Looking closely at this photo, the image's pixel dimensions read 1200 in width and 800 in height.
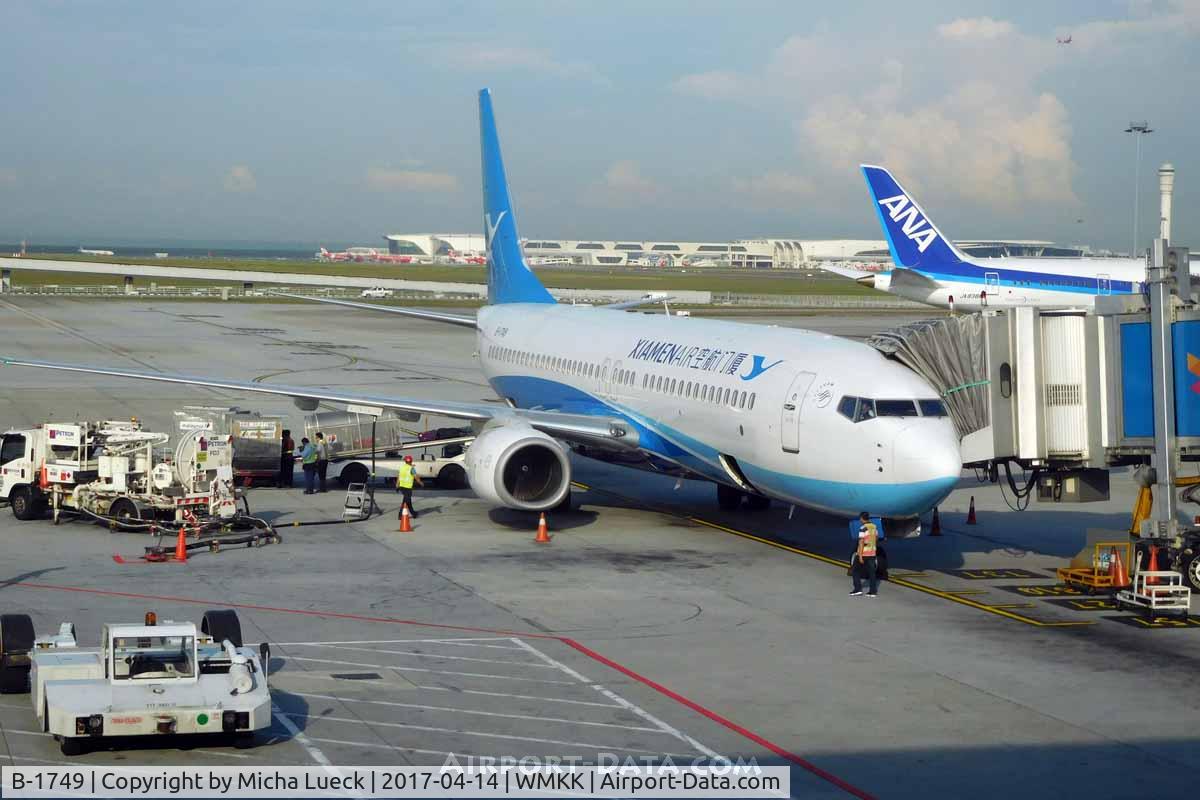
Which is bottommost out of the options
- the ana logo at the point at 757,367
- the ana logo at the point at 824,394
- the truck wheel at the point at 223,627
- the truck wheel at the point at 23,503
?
the truck wheel at the point at 223,627

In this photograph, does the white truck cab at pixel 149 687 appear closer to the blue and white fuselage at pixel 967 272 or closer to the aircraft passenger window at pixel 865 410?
the aircraft passenger window at pixel 865 410

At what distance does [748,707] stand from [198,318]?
95859mm

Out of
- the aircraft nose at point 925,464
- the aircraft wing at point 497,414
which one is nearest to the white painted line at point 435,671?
the aircraft nose at point 925,464

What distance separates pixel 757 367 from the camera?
90.3 ft

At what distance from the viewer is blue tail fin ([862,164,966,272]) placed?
6488cm

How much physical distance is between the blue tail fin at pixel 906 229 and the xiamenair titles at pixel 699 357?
34679mm

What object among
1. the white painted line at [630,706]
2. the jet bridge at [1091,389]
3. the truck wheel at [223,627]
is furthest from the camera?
the jet bridge at [1091,389]

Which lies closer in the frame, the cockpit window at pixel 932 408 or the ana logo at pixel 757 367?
the cockpit window at pixel 932 408

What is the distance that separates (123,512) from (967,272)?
145ft

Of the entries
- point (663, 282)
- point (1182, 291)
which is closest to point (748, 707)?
point (1182, 291)

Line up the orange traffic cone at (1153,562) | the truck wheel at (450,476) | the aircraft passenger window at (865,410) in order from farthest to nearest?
1. the truck wheel at (450,476)
2. the aircraft passenger window at (865,410)
3. the orange traffic cone at (1153,562)

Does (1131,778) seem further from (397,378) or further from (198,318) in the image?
(198,318)

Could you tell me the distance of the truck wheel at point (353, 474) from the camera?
37250 mm

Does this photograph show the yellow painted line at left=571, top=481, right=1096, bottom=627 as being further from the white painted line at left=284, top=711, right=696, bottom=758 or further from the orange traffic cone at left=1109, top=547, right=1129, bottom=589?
the white painted line at left=284, top=711, right=696, bottom=758
